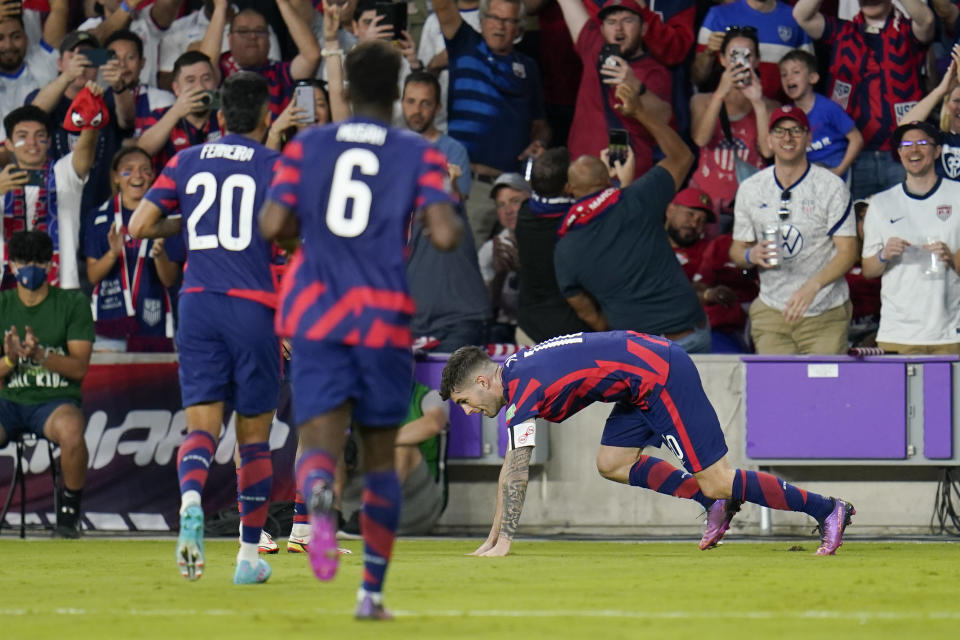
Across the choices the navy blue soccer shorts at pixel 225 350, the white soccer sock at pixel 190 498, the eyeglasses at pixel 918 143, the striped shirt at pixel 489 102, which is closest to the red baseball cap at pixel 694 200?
the striped shirt at pixel 489 102

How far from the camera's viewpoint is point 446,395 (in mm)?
8672

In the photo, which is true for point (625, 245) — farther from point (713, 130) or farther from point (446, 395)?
point (446, 395)

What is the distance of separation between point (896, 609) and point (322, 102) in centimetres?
757

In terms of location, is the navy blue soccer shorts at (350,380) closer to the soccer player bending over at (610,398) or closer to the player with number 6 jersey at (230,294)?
the player with number 6 jersey at (230,294)

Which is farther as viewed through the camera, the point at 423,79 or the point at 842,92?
the point at 842,92

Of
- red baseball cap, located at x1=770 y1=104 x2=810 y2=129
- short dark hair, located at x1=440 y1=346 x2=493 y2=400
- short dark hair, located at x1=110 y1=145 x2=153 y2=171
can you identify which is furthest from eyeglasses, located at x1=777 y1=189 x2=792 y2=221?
short dark hair, located at x1=110 y1=145 x2=153 y2=171

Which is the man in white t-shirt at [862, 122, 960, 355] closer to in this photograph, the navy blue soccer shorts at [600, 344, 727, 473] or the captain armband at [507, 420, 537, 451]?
the navy blue soccer shorts at [600, 344, 727, 473]

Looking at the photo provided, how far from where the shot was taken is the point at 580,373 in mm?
8789

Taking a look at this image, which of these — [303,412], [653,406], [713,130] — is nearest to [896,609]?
[303,412]

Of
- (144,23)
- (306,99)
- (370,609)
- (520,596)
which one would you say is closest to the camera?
(370,609)

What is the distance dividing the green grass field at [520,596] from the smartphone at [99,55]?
4882 mm

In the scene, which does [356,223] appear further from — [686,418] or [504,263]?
[504,263]

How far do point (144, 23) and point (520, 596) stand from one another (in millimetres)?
9354

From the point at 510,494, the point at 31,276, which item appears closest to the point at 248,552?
the point at 510,494
